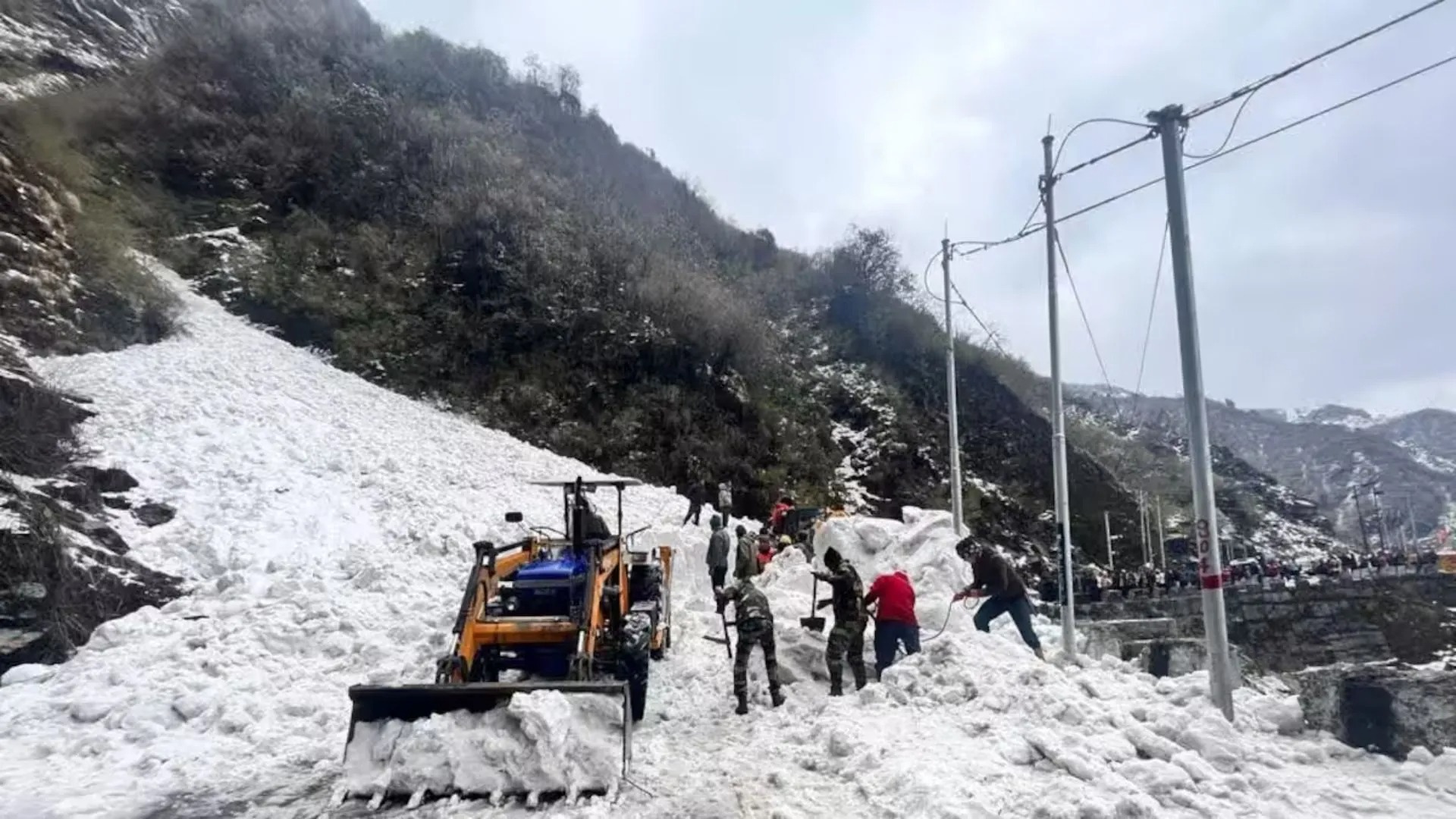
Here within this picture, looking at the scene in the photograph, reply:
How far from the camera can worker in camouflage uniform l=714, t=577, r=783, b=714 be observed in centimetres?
779

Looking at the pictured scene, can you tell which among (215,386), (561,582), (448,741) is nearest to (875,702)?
(561,582)

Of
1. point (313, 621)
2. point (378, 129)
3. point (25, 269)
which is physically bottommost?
point (313, 621)

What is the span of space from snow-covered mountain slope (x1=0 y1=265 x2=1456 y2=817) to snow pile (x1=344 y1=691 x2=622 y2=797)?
0.68 feet

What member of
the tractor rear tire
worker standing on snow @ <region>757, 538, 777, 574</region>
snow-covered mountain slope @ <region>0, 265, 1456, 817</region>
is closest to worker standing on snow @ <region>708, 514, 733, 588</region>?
snow-covered mountain slope @ <region>0, 265, 1456, 817</region>

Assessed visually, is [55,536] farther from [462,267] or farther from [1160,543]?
[1160,543]

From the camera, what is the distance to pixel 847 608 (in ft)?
27.7

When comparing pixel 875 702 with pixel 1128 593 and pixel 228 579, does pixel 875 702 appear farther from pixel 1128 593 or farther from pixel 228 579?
pixel 1128 593

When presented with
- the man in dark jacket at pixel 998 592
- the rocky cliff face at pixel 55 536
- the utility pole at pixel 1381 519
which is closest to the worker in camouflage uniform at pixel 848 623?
the man in dark jacket at pixel 998 592

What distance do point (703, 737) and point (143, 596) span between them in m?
6.83

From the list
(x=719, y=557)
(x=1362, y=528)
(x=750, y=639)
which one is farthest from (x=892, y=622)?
(x=1362, y=528)

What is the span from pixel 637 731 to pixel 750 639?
4.49 ft

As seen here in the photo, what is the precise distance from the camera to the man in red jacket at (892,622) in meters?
8.62

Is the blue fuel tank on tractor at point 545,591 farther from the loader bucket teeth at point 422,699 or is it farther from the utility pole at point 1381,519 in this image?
the utility pole at point 1381,519

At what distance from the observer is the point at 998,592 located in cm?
977
